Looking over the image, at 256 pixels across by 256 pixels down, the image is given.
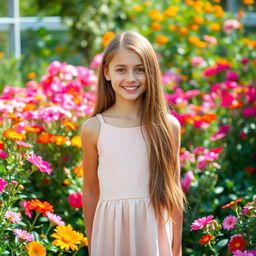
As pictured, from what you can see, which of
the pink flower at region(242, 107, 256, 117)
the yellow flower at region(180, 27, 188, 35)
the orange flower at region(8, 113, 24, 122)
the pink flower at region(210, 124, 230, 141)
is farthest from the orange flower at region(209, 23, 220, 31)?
the orange flower at region(8, 113, 24, 122)

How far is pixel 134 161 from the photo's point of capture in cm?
247

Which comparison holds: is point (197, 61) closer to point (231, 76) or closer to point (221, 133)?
point (231, 76)

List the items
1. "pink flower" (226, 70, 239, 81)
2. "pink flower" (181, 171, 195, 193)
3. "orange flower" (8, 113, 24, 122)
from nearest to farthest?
1. "orange flower" (8, 113, 24, 122)
2. "pink flower" (181, 171, 195, 193)
3. "pink flower" (226, 70, 239, 81)

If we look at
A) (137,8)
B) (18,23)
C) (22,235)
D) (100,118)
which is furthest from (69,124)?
(137,8)

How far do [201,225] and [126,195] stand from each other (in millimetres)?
300

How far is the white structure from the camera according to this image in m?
5.55

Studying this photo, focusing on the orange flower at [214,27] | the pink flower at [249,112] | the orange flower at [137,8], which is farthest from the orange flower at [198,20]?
the pink flower at [249,112]

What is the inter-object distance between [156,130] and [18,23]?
11.2 ft

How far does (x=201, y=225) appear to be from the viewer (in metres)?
2.41

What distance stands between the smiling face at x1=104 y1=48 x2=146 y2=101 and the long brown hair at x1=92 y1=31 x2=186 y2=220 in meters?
0.02

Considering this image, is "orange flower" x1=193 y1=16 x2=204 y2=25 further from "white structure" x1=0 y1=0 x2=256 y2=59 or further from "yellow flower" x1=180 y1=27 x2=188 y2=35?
"white structure" x1=0 y1=0 x2=256 y2=59

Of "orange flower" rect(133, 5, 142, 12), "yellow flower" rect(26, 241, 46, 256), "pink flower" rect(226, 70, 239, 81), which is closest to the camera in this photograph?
"yellow flower" rect(26, 241, 46, 256)

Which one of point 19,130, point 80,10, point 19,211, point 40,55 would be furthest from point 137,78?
point 40,55

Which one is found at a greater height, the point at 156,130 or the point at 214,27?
the point at 214,27
